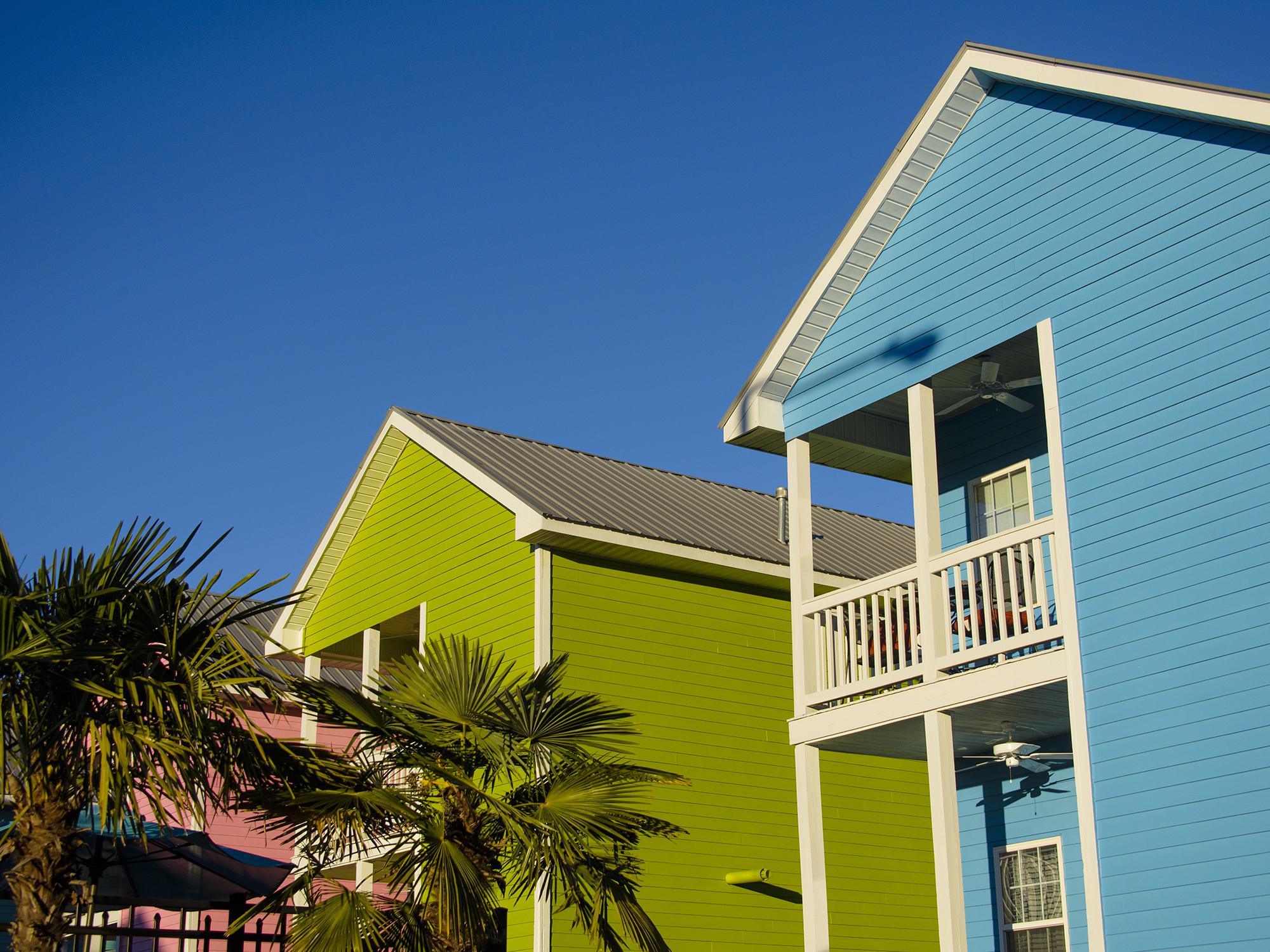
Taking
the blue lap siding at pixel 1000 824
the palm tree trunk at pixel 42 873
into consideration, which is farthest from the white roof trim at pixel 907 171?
the palm tree trunk at pixel 42 873

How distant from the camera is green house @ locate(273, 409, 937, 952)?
56.3 ft

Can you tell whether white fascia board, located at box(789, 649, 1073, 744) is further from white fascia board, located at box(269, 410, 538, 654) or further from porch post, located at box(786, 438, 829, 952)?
white fascia board, located at box(269, 410, 538, 654)

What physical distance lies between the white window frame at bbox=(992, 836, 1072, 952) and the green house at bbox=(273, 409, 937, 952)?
3.17m

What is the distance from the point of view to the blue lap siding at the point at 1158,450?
A: 423 inches

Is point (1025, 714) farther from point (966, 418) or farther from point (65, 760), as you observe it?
point (65, 760)

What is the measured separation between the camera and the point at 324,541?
2125 centimetres

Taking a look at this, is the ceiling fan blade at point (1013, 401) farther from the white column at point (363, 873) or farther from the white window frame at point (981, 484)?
the white column at point (363, 873)

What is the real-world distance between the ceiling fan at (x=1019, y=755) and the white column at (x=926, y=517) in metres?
1.16

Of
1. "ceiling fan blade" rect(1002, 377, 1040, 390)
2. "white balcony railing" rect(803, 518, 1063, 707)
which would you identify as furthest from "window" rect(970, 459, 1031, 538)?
"ceiling fan blade" rect(1002, 377, 1040, 390)

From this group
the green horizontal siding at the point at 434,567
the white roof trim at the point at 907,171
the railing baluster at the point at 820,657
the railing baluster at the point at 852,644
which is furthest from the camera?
the green horizontal siding at the point at 434,567

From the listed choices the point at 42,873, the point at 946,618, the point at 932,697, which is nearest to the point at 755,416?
the point at 946,618

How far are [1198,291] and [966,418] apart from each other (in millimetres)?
4229

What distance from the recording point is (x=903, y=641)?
13.7m

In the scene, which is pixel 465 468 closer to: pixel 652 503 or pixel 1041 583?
pixel 652 503
